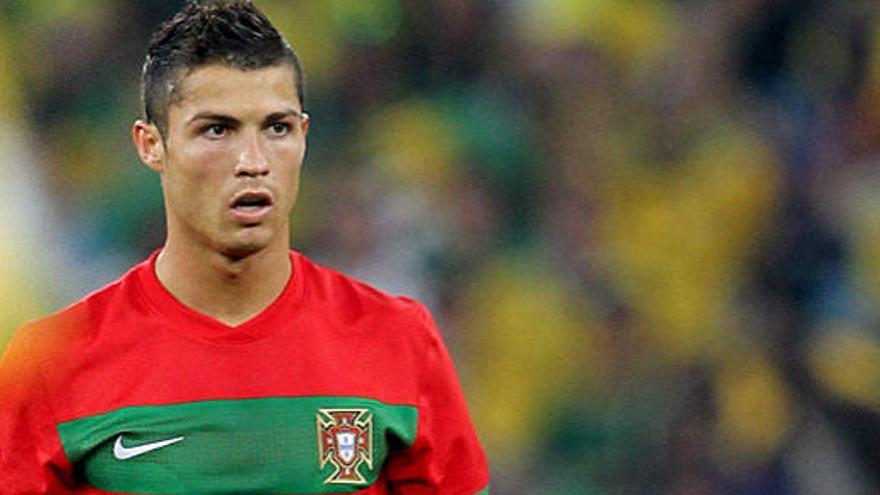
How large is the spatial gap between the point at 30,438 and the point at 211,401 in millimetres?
291

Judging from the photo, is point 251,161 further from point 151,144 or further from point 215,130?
point 151,144

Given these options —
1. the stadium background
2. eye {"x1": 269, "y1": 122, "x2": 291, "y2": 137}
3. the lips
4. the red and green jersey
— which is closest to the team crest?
the red and green jersey

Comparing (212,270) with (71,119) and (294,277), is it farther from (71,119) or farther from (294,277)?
(71,119)

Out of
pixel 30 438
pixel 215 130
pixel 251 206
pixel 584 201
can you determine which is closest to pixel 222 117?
pixel 215 130

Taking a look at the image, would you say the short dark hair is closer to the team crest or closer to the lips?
the lips

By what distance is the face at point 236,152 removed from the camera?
8.28 ft

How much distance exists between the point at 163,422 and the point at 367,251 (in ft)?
6.65

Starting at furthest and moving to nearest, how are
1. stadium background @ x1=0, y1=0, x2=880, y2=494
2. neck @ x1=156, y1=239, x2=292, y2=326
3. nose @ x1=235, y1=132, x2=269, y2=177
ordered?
stadium background @ x1=0, y1=0, x2=880, y2=494 < neck @ x1=156, y1=239, x2=292, y2=326 < nose @ x1=235, y1=132, x2=269, y2=177

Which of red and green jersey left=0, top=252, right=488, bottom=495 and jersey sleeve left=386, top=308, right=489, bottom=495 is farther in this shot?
jersey sleeve left=386, top=308, right=489, bottom=495

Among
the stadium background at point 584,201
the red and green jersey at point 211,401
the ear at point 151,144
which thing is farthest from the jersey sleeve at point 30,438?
the stadium background at point 584,201

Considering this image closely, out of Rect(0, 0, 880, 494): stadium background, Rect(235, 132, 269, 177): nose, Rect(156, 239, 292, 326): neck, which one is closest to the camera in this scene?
Rect(235, 132, 269, 177): nose

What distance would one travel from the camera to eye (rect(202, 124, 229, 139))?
100 inches

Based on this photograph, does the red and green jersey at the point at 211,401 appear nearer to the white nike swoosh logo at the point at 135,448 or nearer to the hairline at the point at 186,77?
the white nike swoosh logo at the point at 135,448

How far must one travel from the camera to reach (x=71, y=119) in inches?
179
